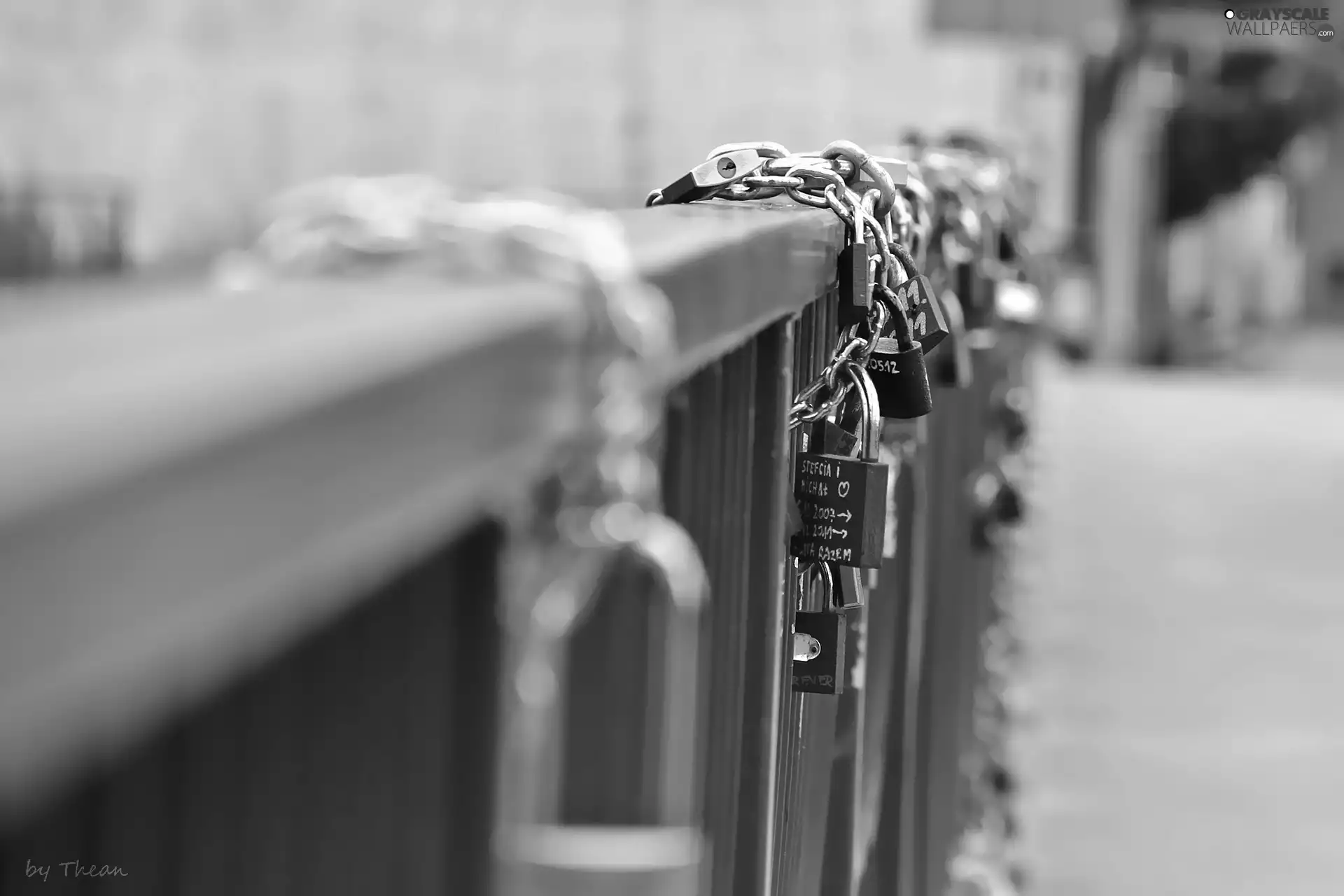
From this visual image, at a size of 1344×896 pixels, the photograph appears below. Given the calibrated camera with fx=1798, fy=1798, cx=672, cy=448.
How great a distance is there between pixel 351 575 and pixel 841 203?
2.72ft

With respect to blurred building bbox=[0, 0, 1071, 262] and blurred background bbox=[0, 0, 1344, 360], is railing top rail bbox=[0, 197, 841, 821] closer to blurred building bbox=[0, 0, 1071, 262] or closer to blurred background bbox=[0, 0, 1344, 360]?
blurred background bbox=[0, 0, 1344, 360]

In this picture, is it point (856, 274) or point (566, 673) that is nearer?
point (566, 673)

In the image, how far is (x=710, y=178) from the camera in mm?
1084

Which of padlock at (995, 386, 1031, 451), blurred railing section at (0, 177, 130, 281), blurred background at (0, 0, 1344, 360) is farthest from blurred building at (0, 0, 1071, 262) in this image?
padlock at (995, 386, 1031, 451)

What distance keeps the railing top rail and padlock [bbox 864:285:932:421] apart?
0.86 m

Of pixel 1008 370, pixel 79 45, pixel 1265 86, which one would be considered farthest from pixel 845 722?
pixel 1265 86

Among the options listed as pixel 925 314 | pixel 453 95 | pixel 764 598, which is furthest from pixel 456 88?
pixel 764 598

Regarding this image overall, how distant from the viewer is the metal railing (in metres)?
0.24

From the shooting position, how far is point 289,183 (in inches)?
567

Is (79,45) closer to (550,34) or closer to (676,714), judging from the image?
(550,34)

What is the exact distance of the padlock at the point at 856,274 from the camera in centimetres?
112

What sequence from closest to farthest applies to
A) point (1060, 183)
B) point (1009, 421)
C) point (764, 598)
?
point (764, 598), point (1009, 421), point (1060, 183)
